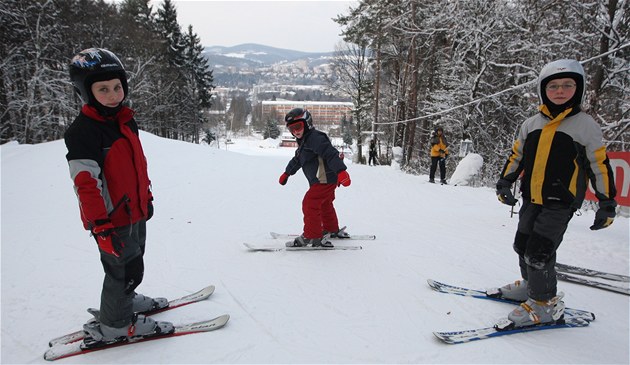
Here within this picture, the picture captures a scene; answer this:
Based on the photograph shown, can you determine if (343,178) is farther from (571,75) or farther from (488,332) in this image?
(571,75)

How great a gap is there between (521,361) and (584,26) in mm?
10337

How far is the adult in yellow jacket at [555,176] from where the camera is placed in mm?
2490

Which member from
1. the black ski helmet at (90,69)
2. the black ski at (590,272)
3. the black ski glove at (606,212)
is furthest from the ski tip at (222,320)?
the black ski at (590,272)

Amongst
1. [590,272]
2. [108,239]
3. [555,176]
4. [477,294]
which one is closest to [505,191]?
[555,176]

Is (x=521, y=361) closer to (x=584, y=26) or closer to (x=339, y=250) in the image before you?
(x=339, y=250)

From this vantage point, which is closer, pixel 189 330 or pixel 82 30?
pixel 189 330

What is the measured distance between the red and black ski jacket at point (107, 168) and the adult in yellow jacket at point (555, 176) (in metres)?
2.96

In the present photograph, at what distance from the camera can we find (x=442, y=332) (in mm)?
2592

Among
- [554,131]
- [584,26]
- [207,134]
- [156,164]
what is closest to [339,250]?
[554,131]

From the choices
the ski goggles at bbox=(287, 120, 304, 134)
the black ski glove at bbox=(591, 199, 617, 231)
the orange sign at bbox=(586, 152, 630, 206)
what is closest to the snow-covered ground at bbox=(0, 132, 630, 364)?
the orange sign at bbox=(586, 152, 630, 206)

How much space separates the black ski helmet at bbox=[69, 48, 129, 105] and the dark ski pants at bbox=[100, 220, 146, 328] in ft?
3.16

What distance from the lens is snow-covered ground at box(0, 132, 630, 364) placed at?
2.42m

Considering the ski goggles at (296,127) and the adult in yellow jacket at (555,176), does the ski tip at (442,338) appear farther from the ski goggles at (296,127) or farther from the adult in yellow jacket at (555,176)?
the ski goggles at (296,127)

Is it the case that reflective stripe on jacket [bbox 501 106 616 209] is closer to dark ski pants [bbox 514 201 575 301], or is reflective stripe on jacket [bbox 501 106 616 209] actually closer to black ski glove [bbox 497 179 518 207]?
dark ski pants [bbox 514 201 575 301]
